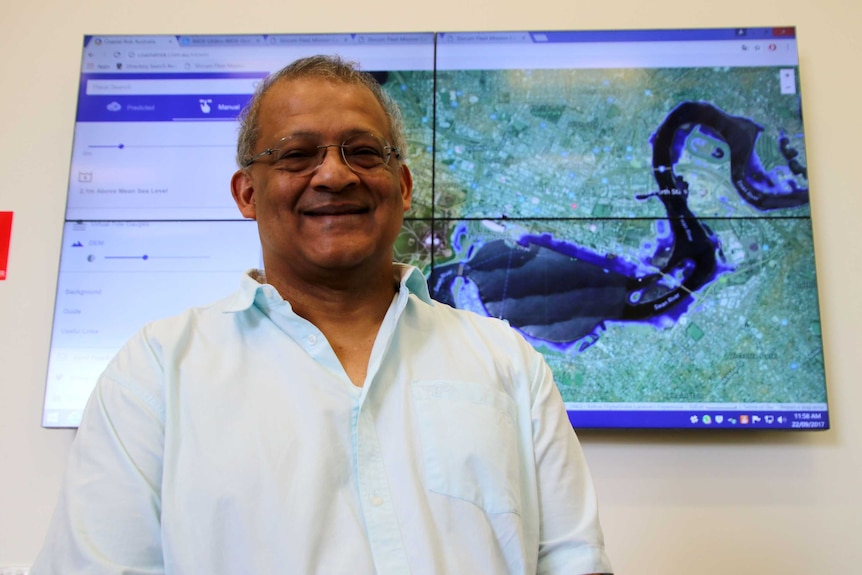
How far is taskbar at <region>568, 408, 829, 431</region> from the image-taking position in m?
1.51

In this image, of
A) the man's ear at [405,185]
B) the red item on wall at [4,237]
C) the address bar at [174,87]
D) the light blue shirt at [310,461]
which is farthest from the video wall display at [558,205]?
the light blue shirt at [310,461]

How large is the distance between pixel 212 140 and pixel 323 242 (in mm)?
903

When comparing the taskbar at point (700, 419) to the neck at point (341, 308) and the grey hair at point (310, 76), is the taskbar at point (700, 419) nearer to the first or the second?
the neck at point (341, 308)

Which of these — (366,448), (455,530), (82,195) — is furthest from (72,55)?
(455,530)

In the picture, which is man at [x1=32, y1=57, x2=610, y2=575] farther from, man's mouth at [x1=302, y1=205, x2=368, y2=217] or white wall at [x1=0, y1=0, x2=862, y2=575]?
white wall at [x1=0, y1=0, x2=862, y2=575]

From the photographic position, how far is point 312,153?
959 mm

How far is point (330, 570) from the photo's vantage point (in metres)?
0.77

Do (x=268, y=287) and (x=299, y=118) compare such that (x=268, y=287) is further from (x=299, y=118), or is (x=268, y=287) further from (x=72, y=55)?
(x=72, y=55)

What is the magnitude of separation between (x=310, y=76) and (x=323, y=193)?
7.4 inches

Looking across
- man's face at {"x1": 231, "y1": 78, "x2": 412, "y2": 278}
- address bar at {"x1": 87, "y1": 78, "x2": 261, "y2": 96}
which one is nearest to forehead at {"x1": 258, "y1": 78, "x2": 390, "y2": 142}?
man's face at {"x1": 231, "y1": 78, "x2": 412, "y2": 278}

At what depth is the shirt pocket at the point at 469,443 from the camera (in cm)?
85

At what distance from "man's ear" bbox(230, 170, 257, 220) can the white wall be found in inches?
35.6

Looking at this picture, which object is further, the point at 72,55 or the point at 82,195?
the point at 72,55

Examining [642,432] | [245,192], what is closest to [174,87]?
[245,192]
